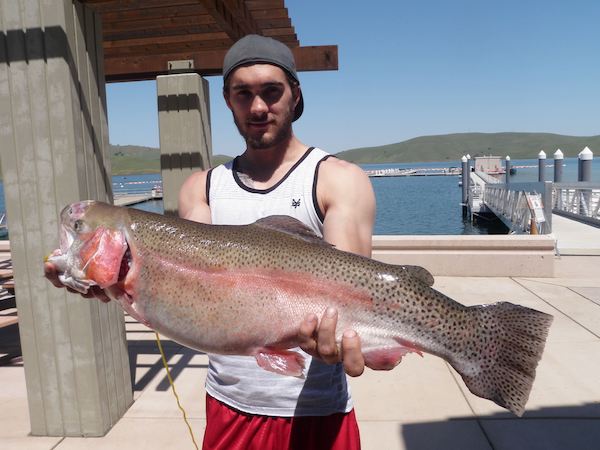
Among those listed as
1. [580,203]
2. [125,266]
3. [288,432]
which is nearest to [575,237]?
[580,203]

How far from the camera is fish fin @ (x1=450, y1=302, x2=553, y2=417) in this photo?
1.97 metres

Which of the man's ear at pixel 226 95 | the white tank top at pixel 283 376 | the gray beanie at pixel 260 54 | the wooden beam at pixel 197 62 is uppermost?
the wooden beam at pixel 197 62

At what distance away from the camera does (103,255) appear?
80.5 inches

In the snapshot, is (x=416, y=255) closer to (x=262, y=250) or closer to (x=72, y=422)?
(x=72, y=422)

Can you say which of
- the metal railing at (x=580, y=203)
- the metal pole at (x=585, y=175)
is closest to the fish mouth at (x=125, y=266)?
the metal railing at (x=580, y=203)

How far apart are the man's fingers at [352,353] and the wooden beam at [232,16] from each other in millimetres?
3644

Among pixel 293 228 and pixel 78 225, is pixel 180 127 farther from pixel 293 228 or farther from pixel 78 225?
pixel 293 228

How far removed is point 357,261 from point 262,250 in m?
0.41

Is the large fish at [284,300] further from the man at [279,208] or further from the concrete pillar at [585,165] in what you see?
the concrete pillar at [585,165]

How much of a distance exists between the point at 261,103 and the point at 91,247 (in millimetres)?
981

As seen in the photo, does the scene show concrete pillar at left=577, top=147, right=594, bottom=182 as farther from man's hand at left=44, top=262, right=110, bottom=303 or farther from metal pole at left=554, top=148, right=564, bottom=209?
man's hand at left=44, top=262, right=110, bottom=303

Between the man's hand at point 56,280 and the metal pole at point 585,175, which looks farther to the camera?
the metal pole at point 585,175

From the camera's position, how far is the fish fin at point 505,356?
6.48ft

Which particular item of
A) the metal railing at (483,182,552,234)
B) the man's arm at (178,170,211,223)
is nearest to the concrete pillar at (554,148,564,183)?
the metal railing at (483,182,552,234)
